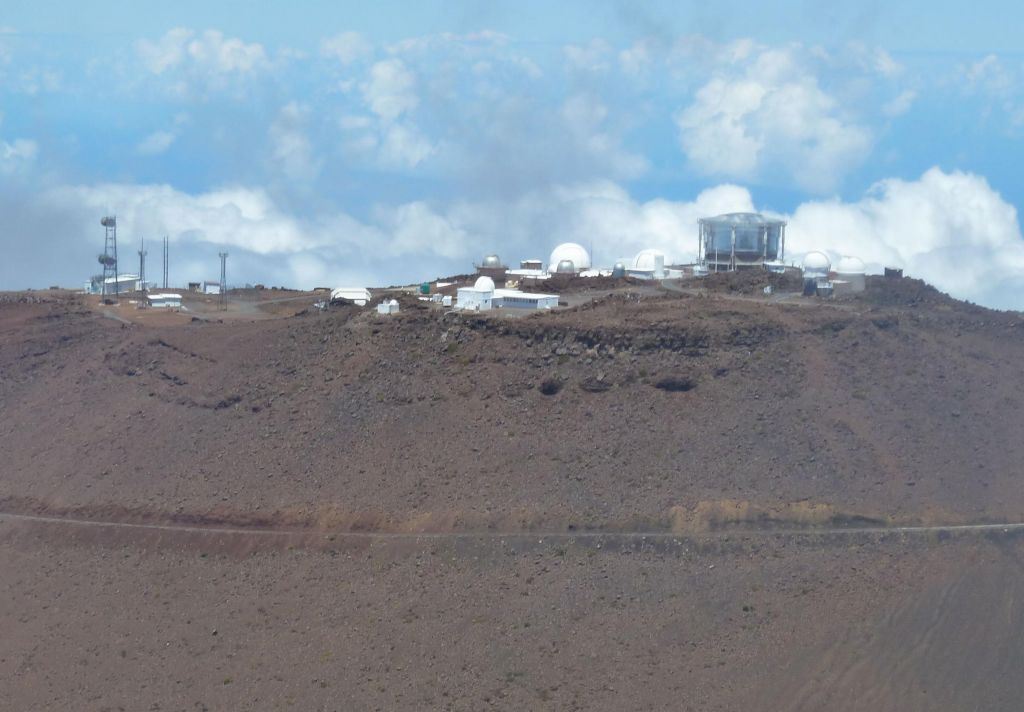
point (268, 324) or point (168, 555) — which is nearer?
point (168, 555)

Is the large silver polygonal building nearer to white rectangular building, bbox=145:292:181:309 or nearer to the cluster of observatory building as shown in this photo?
the cluster of observatory building

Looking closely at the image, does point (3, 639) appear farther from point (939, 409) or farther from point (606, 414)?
point (939, 409)

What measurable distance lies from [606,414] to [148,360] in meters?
17.9

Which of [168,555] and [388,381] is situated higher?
[388,381]

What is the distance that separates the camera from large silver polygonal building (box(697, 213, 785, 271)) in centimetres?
5894

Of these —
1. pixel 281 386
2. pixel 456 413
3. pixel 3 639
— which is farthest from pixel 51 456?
pixel 456 413

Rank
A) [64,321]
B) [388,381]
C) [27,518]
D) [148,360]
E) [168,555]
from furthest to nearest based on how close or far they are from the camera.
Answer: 1. [64,321]
2. [148,360]
3. [388,381]
4. [27,518]
5. [168,555]

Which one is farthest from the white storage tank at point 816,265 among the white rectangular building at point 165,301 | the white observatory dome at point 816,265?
the white rectangular building at point 165,301

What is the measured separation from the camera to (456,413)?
37656 mm

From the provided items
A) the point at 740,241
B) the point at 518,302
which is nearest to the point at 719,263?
the point at 740,241

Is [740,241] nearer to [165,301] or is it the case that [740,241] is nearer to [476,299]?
[476,299]

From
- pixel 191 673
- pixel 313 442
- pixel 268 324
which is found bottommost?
pixel 191 673

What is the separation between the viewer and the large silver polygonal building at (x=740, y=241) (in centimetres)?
5894

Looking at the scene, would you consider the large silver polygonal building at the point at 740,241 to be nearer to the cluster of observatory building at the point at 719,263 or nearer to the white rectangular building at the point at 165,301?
the cluster of observatory building at the point at 719,263
